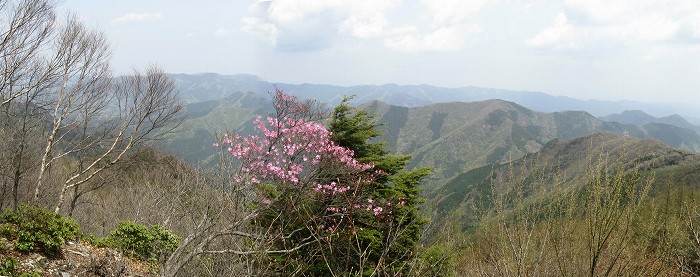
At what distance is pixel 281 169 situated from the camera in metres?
10.7

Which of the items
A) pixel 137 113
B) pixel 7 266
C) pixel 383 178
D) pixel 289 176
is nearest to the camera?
pixel 7 266

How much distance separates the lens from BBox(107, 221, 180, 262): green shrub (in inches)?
487

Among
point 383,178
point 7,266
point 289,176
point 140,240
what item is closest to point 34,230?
point 7,266

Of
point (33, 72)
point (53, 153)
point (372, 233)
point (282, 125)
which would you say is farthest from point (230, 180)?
point (53, 153)

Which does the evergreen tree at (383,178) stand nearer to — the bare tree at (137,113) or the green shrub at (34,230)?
the green shrub at (34,230)

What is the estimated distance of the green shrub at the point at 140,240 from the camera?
40.6ft

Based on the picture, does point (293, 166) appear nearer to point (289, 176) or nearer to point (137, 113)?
point (289, 176)

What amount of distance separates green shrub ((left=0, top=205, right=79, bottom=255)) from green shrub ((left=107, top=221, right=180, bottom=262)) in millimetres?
2324

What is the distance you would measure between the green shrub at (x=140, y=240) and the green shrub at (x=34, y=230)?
2324 mm

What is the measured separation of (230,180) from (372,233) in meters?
5.18

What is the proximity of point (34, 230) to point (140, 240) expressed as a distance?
3.95 metres

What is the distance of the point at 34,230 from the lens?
9.05 metres

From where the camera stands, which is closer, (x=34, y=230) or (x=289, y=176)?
(x=34, y=230)

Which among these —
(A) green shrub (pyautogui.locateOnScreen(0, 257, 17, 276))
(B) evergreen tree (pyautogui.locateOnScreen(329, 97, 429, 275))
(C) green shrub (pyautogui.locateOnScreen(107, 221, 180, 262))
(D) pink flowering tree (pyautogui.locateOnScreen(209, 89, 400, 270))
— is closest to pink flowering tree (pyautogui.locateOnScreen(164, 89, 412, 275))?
(D) pink flowering tree (pyautogui.locateOnScreen(209, 89, 400, 270))
